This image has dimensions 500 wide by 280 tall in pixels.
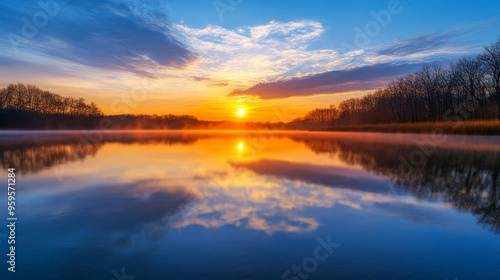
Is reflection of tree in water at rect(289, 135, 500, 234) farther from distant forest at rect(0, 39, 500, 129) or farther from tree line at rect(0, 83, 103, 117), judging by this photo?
tree line at rect(0, 83, 103, 117)

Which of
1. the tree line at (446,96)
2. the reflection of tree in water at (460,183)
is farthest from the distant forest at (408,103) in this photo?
the reflection of tree in water at (460,183)

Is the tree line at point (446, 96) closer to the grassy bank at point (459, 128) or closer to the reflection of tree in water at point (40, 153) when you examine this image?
the grassy bank at point (459, 128)

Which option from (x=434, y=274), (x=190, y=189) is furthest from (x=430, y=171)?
(x=190, y=189)

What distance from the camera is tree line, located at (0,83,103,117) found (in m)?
86.5

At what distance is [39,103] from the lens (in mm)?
98688

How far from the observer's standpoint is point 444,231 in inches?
209

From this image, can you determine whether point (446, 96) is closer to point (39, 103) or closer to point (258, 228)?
point (258, 228)

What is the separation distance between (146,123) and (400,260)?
192519mm

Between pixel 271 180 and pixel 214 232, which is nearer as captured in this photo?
pixel 214 232

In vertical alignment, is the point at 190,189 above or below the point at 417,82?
below

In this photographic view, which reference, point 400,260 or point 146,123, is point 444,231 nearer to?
point 400,260

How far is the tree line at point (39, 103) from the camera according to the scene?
284 feet

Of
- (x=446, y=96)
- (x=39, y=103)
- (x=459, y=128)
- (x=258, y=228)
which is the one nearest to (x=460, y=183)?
(x=258, y=228)

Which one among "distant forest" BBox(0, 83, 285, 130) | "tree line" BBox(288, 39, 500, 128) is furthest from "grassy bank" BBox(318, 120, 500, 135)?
"distant forest" BBox(0, 83, 285, 130)
